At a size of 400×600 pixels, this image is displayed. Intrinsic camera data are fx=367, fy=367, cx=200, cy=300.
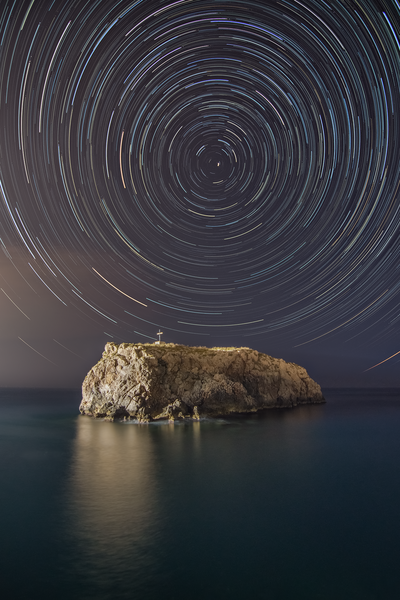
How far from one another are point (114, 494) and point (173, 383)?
23.7 m

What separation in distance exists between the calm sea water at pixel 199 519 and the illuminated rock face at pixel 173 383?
9.40 metres

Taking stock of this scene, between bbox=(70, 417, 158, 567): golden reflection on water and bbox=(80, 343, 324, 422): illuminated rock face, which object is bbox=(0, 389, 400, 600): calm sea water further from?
bbox=(80, 343, 324, 422): illuminated rock face

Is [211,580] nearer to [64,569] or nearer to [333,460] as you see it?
[64,569]

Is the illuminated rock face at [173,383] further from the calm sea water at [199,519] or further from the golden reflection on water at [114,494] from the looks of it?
the calm sea water at [199,519]

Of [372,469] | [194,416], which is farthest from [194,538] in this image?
Result: [194,416]

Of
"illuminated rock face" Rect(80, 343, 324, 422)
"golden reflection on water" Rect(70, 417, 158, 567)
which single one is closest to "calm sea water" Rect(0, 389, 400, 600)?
"golden reflection on water" Rect(70, 417, 158, 567)

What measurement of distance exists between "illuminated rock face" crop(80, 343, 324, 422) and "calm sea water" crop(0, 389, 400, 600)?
30.9 feet

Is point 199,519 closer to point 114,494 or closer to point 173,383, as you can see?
point 114,494

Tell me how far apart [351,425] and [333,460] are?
19083 millimetres

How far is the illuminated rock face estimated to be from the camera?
4175cm

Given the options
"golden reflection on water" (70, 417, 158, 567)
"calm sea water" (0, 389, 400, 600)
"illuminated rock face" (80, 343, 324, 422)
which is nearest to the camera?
"calm sea water" (0, 389, 400, 600)

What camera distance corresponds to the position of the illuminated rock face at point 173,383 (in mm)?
41750

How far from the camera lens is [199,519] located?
16188 mm

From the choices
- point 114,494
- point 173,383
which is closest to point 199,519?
point 114,494
